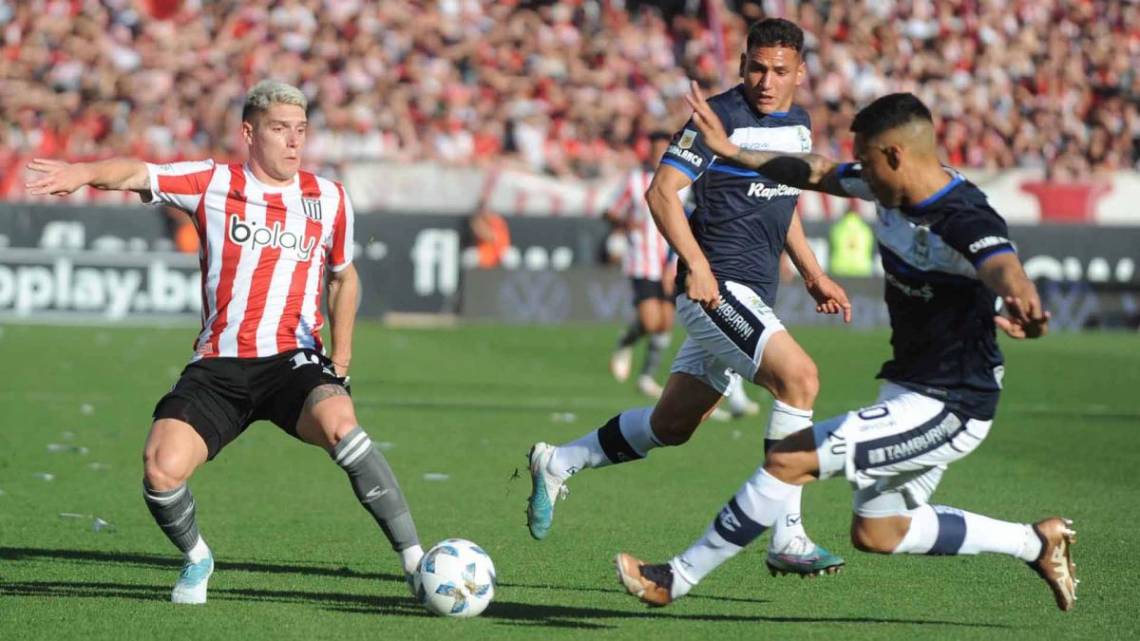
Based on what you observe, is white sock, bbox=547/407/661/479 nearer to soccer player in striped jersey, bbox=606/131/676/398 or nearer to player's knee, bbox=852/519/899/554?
player's knee, bbox=852/519/899/554

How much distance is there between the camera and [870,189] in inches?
238

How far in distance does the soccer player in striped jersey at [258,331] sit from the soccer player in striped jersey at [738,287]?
1.30 metres

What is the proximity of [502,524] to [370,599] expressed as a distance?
198 cm

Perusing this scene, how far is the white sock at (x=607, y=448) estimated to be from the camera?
7664mm

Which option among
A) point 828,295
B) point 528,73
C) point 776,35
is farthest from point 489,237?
point 776,35

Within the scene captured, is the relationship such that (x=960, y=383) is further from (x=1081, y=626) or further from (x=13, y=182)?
(x=13, y=182)

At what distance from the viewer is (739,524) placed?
19.5ft

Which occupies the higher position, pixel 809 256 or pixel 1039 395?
pixel 809 256

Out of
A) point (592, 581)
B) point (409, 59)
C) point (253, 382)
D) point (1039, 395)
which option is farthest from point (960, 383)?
point (409, 59)

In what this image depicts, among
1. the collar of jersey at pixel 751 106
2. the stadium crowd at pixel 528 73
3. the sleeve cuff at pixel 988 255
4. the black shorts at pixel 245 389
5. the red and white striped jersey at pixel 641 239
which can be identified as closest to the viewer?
the sleeve cuff at pixel 988 255

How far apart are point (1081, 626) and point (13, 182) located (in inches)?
827

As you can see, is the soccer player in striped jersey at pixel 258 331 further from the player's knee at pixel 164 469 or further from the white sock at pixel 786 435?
the white sock at pixel 786 435

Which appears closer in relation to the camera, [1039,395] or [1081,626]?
[1081,626]

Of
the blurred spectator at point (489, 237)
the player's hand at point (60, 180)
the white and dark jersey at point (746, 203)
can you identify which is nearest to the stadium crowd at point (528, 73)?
the blurred spectator at point (489, 237)
